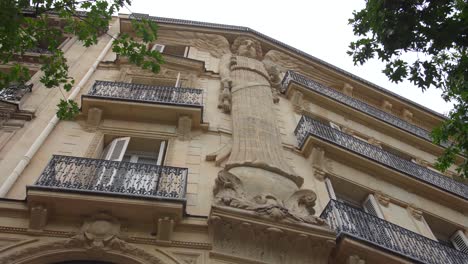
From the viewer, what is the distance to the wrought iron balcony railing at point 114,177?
8.34 metres

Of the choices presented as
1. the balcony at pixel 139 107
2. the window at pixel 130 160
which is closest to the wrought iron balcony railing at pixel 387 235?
the window at pixel 130 160

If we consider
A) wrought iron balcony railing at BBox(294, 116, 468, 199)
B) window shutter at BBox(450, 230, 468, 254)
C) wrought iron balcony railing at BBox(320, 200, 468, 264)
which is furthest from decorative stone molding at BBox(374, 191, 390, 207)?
window shutter at BBox(450, 230, 468, 254)

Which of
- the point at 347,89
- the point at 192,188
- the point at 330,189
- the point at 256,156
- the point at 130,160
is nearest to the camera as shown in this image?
the point at 192,188

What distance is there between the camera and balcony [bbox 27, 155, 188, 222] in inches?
311

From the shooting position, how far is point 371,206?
11.8m

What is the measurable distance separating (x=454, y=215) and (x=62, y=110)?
10.8 meters

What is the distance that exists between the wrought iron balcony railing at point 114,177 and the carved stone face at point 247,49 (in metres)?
8.29

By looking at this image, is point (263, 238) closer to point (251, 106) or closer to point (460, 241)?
point (251, 106)

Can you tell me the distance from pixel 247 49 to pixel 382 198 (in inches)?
297

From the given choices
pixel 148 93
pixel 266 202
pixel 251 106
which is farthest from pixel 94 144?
pixel 266 202

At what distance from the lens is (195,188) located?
954cm

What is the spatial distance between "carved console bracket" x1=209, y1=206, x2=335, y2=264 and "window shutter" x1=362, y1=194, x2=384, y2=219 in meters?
3.90

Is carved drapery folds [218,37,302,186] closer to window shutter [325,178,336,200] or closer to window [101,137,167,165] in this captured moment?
window shutter [325,178,336,200]

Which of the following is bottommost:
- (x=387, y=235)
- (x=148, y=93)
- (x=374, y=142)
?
(x=387, y=235)
